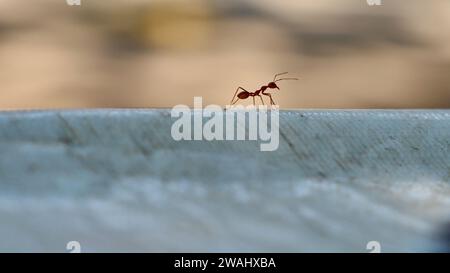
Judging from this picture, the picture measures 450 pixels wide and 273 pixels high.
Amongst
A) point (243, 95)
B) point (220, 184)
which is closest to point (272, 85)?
point (243, 95)

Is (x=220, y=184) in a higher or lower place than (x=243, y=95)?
lower

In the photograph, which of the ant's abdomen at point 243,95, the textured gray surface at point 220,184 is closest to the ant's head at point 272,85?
the ant's abdomen at point 243,95

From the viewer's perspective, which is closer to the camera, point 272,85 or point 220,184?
point 220,184

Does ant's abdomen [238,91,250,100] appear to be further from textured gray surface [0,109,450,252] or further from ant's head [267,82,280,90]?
textured gray surface [0,109,450,252]

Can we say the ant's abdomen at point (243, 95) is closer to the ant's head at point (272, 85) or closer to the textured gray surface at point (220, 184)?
the ant's head at point (272, 85)

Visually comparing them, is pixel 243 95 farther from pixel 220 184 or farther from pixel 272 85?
pixel 220 184
